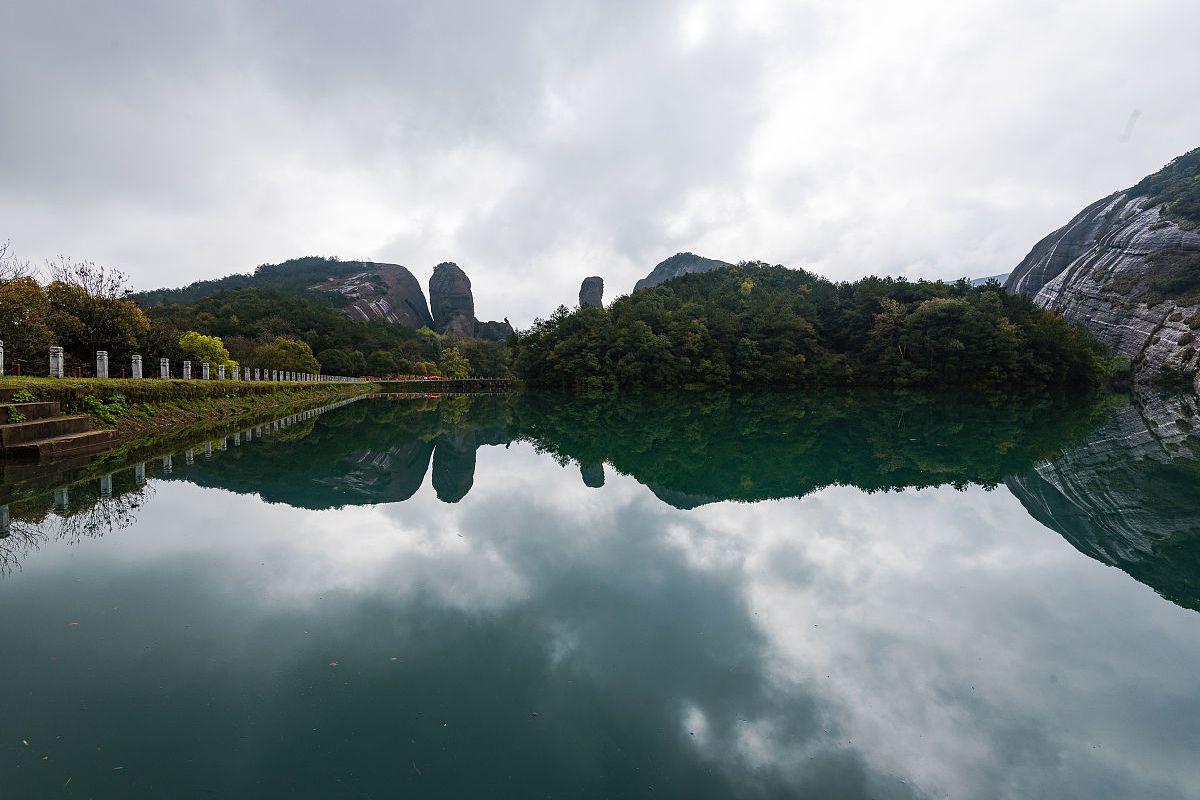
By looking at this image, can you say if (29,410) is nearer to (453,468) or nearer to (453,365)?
(453,468)

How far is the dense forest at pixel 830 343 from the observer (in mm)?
37594

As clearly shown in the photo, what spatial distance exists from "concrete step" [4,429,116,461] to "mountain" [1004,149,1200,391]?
53.6 meters

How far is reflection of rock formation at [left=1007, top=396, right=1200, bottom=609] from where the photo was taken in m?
4.39

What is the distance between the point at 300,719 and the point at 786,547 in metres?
3.82

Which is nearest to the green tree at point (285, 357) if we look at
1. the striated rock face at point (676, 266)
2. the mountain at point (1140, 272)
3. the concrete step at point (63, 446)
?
the concrete step at point (63, 446)

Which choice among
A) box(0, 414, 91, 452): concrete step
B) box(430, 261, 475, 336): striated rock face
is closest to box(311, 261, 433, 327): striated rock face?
box(430, 261, 475, 336): striated rock face

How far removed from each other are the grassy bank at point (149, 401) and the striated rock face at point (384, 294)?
79952mm

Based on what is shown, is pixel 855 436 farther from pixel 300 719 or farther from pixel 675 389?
pixel 675 389

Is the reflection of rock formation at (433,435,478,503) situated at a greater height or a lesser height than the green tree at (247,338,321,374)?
lesser

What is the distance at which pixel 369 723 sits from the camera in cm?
219

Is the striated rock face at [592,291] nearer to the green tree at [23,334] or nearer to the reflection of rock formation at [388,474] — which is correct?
the green tree at [23,334]

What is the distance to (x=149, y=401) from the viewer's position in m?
12.4

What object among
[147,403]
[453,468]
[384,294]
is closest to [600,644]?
[453,468]

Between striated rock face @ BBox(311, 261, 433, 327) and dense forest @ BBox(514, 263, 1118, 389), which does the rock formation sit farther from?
dense forest @ BBox(514, 263, 1118, 389)
